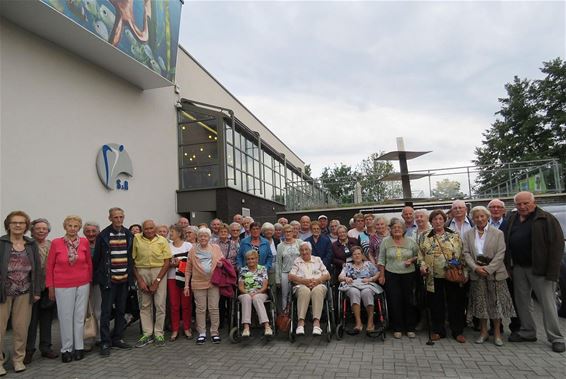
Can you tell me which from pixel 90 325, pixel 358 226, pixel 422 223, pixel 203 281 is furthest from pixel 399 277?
pixel 90 325

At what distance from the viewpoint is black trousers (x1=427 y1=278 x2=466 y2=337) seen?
511 cm

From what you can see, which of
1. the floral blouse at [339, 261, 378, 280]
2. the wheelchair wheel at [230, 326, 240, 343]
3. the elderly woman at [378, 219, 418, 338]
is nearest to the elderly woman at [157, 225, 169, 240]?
the wheelchair wheel at [230, 326, 240, 343]

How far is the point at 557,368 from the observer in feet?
12.7

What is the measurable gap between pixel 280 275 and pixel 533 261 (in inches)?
132

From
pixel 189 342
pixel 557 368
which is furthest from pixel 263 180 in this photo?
pixel 557 368

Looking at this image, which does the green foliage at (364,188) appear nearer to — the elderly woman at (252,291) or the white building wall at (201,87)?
the white building wall at (201,87)

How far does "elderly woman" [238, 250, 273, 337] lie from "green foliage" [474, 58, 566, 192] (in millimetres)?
28173

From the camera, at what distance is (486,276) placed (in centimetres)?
492

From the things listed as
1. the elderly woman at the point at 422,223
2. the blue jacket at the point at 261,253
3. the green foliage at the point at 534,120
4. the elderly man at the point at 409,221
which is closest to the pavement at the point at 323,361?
the blue jacket at the point at 261,253

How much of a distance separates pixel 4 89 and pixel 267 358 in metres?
7.35

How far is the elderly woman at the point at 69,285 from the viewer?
482 centimetres

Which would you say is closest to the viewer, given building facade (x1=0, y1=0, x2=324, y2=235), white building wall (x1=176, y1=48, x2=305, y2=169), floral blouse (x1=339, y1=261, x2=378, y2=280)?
floral blouse (x1=339, y1=261, x2=378, y2=280)

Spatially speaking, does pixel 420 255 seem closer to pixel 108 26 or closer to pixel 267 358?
pixel 267 358

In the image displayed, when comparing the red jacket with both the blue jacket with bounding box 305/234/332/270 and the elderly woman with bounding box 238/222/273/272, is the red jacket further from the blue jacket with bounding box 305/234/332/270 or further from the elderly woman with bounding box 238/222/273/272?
the blue jacket with bounding box 305/234/332/270
